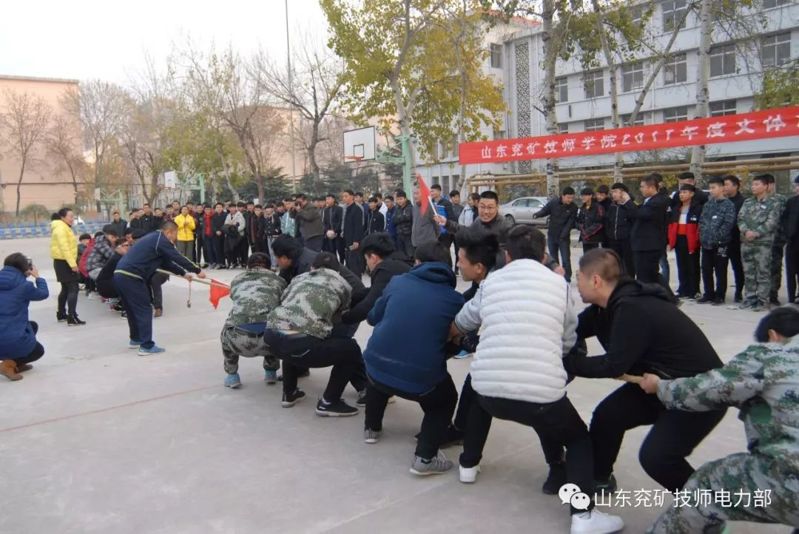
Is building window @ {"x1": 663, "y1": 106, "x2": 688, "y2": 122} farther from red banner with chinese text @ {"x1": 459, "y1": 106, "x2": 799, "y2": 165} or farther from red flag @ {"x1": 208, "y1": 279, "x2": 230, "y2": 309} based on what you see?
red flag @ {"x1": 208, "y1": 279, "x2": 230, "y2": 309}

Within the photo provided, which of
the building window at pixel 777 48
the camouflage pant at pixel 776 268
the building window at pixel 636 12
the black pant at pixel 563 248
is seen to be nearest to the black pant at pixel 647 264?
the camouflage pant at pixel 776 268

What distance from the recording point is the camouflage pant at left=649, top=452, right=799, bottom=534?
85.4 inches

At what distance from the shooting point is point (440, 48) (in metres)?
21.6

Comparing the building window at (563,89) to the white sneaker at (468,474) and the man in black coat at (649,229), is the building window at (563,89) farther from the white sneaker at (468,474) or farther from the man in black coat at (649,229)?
the white sneaker at (468,474)

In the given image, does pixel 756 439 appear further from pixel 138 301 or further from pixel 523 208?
pixel 523 208

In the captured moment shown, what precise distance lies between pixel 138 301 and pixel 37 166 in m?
48.2

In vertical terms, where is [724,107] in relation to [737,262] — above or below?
above

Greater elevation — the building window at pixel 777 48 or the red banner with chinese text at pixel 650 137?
the building window at pixel 777 48

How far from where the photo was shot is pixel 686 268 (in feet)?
27.9

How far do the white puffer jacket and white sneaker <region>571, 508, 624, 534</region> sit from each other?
522mm

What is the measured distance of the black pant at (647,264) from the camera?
785 cm

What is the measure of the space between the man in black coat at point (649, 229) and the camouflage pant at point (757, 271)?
929 mm

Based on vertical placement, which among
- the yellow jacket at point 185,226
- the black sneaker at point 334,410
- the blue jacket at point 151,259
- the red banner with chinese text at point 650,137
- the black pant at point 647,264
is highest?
the red banner with chinese text at point 650,137

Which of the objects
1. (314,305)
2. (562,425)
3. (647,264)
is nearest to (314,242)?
(647,264)
